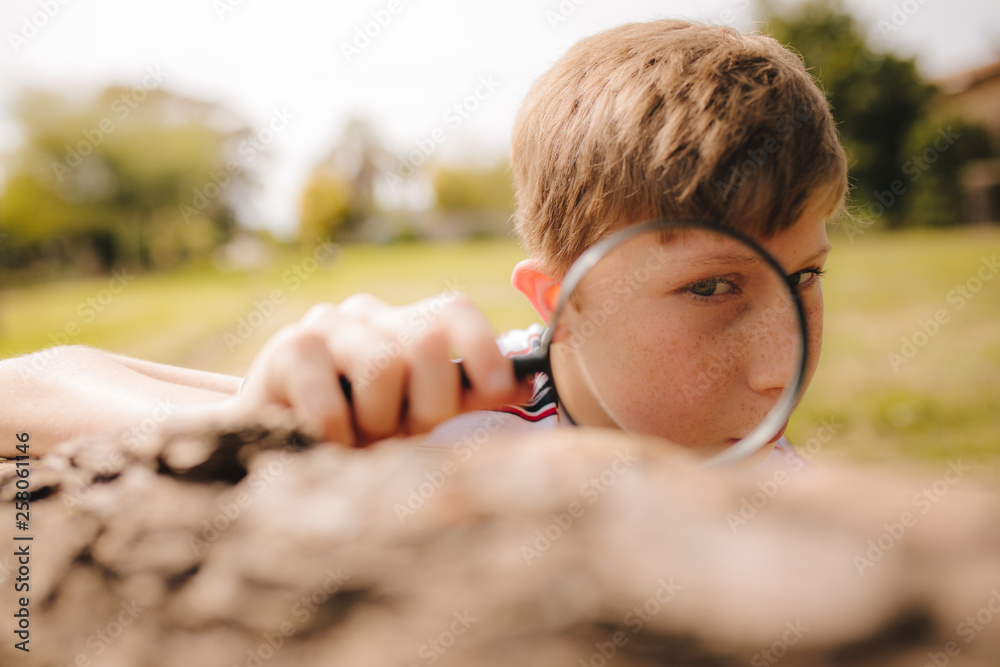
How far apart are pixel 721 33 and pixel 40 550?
2.56 metres

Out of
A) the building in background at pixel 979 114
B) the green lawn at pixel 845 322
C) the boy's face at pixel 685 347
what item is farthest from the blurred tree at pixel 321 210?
the boy's face at pixel 685 347

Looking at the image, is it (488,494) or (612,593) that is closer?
(612,593)

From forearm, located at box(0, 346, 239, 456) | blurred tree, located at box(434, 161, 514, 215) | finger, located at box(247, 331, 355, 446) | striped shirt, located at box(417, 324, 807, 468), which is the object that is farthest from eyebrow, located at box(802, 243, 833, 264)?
blurred tree, located at box(434, 161, 514, 215)

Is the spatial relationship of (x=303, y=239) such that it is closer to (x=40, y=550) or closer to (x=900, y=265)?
(x=900, y=265)

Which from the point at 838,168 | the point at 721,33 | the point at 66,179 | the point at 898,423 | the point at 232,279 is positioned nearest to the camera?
the point at 838,168

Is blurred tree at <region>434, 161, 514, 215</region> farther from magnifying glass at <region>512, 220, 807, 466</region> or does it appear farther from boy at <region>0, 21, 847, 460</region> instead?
magnifying glass at <region>512, 220, 807, 466</region>

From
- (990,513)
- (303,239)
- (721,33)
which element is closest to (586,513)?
(990,513)

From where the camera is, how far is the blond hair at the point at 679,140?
1.92 meters

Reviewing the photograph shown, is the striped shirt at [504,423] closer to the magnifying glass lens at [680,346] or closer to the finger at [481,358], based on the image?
the magnifying glass lens at [680,346]

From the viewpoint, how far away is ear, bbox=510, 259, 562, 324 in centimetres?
234

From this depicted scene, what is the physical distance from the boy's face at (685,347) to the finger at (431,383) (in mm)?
535

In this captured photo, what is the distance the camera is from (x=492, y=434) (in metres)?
2.36

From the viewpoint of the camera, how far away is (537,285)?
7.89 feet

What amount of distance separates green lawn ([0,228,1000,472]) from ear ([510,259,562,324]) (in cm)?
178
